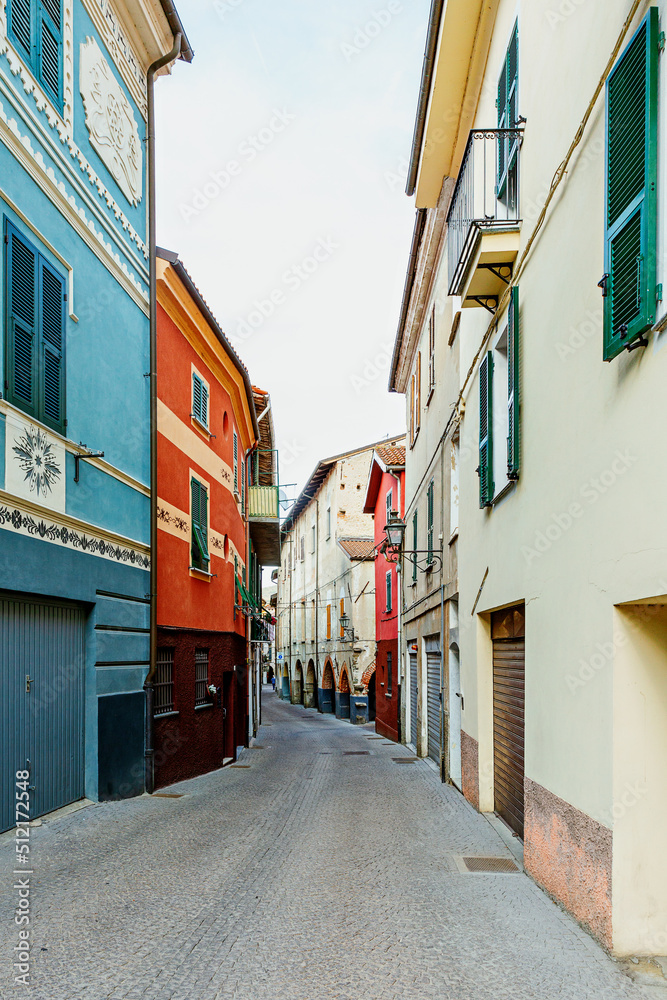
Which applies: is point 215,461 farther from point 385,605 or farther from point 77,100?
point 385,605

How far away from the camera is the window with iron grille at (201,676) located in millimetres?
Result: 14784

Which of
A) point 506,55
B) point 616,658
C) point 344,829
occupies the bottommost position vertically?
point 344,829

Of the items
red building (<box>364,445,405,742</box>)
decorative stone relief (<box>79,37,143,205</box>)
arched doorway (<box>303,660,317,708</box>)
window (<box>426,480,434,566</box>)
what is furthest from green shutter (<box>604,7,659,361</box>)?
arched doorway (<box>303,660,317,708</box>)

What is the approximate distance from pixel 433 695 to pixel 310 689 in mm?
34046

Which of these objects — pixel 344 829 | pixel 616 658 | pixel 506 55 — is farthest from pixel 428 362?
pixel 616 658

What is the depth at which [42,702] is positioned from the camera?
8742mm

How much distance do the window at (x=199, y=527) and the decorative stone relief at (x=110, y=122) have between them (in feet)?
16.8

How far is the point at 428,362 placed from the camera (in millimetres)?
17047

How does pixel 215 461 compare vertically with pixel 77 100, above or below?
below

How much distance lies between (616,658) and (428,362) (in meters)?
12.6

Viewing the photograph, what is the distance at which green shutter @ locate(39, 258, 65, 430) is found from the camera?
877 centimetres

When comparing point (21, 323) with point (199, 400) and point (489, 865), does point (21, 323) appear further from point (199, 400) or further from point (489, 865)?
point (199, 400)

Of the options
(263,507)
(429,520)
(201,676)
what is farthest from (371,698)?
(201,676)

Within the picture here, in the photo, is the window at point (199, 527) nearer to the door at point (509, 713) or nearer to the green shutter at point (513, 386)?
the door at point (509, 713)
